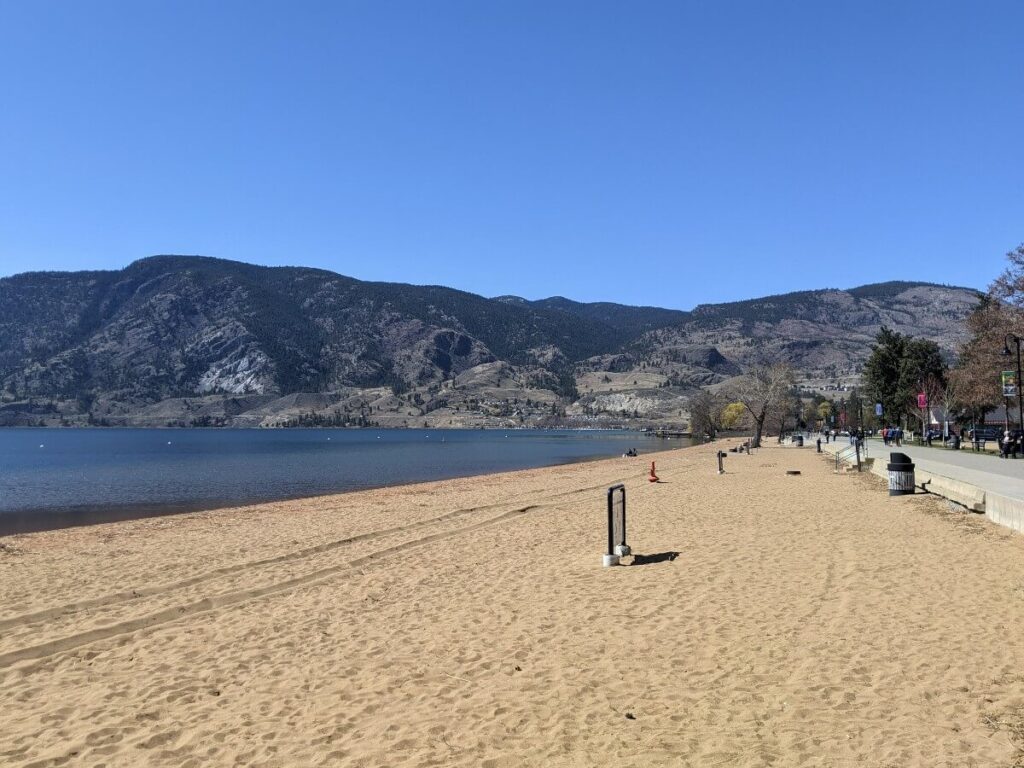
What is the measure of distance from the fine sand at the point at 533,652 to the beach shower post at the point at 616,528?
32 cm

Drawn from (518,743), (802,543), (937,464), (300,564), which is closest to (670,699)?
(518,743)

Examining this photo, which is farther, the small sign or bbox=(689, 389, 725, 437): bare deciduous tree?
bbox=(689, 389, 725, 437): bare deciduous tree

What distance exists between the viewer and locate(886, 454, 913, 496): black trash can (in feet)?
70.6

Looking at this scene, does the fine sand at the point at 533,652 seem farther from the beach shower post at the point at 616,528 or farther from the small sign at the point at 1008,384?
the small sign at the point at 1008,384

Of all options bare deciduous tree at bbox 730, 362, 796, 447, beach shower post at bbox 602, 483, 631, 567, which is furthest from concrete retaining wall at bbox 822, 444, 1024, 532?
bare deciduous tree at bbox 730, 362, 796, 447

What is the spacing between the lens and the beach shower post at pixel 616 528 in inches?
470

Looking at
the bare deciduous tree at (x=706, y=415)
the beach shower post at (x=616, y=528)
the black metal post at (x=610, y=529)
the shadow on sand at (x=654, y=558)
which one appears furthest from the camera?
the bare deciduous tree at (x=706, y=415)

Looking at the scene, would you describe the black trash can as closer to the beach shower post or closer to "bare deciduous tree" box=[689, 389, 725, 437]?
the beach shower post

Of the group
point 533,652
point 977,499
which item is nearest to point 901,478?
point 977,499

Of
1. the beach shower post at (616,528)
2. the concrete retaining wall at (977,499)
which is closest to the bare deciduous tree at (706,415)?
the concrete retaining wall at (977,499)

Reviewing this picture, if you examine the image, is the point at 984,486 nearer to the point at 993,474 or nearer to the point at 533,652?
the point at 993,474

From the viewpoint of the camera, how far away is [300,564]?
45.6 ft

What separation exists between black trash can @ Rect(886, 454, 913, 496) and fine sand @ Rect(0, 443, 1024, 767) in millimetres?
5919

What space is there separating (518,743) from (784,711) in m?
2.15
